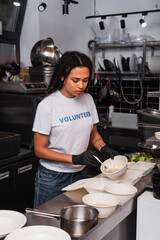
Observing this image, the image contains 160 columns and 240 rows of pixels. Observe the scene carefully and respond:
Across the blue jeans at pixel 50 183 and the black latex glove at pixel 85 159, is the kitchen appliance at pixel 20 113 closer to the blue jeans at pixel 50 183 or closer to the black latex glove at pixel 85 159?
the blue jeans at pixel 50 183

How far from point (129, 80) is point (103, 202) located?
3.83 metres

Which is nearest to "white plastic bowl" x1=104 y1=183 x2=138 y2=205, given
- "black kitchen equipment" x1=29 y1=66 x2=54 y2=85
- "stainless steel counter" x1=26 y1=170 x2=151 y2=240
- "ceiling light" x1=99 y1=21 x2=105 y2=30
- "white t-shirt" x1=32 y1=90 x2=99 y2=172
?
"stainless steel counter" x1=26 y1=170 x2=151 y2=240

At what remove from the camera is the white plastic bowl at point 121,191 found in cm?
150

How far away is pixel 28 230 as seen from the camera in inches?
45.6

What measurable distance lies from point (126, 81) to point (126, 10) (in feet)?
3.68

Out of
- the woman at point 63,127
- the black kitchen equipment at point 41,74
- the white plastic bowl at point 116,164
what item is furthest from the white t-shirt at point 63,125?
→ the black kitchen equipment at point 41,74

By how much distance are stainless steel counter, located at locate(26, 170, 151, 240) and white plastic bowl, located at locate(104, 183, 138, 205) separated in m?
0.03

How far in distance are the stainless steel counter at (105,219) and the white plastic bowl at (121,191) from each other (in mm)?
28

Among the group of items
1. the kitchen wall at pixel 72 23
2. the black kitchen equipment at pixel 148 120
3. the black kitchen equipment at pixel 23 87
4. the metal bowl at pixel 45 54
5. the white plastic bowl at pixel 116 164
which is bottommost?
the white plastic bowl at pixel 116 164

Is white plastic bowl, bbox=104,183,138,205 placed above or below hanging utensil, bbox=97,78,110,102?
below

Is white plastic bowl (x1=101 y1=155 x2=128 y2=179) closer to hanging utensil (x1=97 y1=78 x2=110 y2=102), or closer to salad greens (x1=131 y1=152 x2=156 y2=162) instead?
→ salad greens (x1=131 y1=152 x2=156 y2=162)

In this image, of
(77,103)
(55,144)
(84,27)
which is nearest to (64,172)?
(55,144)

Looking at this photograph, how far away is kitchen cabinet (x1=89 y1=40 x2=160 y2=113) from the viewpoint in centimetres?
477

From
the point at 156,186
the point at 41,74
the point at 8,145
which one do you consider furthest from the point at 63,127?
the point at 41,74
